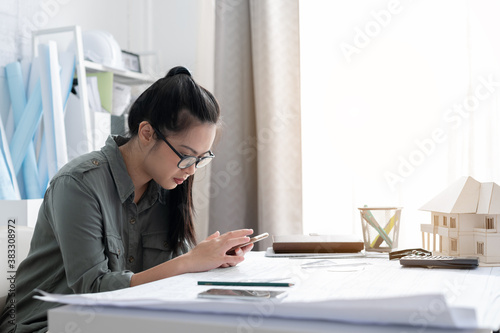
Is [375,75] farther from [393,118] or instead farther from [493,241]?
[493,241]

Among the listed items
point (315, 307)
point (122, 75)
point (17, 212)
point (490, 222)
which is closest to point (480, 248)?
point (490, 222)

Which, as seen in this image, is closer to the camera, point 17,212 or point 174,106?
point 174,106

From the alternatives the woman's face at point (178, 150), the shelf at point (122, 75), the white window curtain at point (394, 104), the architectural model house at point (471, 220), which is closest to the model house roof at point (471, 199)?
the architectural model house at point (471, 220)

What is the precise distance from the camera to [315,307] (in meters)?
0.64

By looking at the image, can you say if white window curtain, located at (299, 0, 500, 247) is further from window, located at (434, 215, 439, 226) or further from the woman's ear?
the woman's ear

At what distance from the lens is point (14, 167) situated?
215 centimetres

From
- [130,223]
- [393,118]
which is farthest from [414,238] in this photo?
[130,223]

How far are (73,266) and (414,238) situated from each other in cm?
146

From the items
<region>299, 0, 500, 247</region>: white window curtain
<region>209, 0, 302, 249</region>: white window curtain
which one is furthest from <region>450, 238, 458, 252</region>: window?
<region>209, 0, 302, 249</region>: white window curtain

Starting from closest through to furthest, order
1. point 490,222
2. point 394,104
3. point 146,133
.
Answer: point 490,222 < point 146,133 < point 394,104

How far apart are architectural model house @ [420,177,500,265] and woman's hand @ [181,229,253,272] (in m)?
0.47

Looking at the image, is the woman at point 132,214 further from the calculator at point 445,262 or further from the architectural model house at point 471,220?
the architectural model house at point 471,220

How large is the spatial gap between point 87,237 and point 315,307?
61 cm

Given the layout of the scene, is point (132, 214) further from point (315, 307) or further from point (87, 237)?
point (315, 307)
